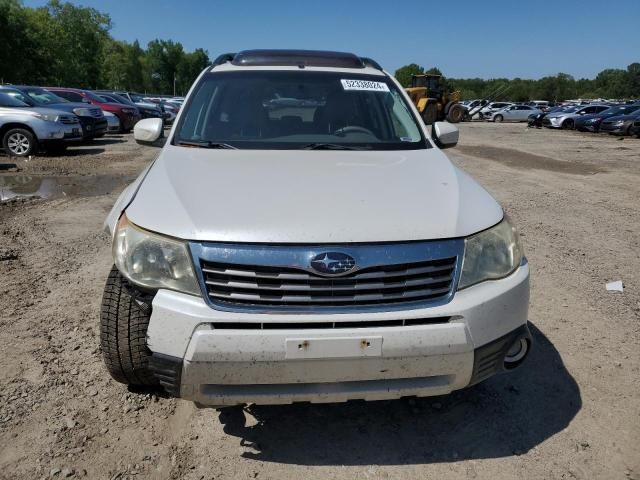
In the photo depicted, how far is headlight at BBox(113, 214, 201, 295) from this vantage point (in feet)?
6.96

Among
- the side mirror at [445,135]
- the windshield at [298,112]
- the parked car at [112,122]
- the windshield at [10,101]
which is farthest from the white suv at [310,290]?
the parked car at [112,122]

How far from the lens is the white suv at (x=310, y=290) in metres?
2.07

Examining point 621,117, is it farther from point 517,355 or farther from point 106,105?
point 517,355

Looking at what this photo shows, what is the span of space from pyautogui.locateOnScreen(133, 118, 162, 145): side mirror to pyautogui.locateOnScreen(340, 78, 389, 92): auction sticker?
1.34m

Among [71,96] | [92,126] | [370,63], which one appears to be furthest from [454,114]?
[370,63]

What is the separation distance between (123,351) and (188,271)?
56cm

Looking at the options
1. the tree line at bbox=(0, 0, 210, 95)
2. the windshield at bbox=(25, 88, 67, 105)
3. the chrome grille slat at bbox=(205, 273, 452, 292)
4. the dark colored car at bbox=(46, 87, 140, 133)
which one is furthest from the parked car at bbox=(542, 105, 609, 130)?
the tree line at bbox=(0, 0, 210, 95)

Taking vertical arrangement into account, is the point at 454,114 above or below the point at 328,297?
below

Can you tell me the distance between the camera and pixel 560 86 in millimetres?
98938

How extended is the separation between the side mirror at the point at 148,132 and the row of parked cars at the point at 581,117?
2499 cm

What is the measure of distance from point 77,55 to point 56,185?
7035 centimetres

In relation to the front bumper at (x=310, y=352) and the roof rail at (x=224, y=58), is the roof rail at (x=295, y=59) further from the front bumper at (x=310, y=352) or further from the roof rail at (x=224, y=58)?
the front bumper at (x=310, y=352)

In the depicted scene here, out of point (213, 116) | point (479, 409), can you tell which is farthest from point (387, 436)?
point (213, 116)

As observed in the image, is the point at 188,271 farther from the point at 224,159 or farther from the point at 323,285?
the point at 224,159
